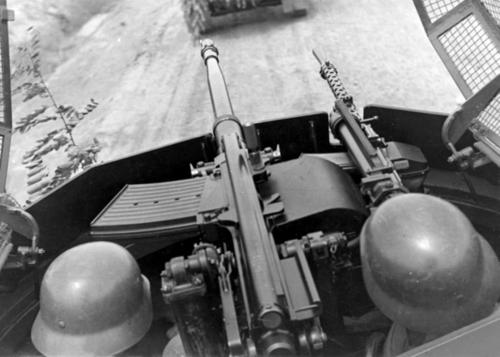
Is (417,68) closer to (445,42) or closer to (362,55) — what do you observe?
(362,55)

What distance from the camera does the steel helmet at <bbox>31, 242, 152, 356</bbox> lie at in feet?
8.91

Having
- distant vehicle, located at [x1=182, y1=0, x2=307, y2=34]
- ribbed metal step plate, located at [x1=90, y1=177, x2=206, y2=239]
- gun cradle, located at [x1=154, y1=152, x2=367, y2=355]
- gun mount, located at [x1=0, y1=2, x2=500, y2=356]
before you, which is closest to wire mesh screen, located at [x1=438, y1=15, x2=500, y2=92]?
gun mount, located at [x1=0, y1=2, x2=500, y2=356]

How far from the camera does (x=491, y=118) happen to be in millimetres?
3211

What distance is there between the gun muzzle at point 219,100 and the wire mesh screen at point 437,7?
1306 mm

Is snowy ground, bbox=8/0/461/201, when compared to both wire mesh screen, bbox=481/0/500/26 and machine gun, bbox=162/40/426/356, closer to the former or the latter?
wire mesh screen, bbox=481/0/500/26

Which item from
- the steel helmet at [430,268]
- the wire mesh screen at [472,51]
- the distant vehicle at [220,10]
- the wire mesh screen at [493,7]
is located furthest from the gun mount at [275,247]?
the distant vehicle at [220,10]

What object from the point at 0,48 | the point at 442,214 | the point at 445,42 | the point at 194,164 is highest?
the point at 0,48

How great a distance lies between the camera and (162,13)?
10070 millimetres

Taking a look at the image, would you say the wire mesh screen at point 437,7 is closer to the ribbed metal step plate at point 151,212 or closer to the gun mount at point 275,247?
the gun mount at point 275,247

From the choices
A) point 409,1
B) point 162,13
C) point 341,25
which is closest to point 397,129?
point 341,25

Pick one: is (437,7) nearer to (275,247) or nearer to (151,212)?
(275,247)

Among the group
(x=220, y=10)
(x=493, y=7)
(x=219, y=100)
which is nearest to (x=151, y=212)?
(x=219, y=100)

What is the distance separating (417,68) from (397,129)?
3412 millimetres

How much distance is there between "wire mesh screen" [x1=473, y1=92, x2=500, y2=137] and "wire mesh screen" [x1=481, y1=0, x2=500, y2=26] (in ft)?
1.39
